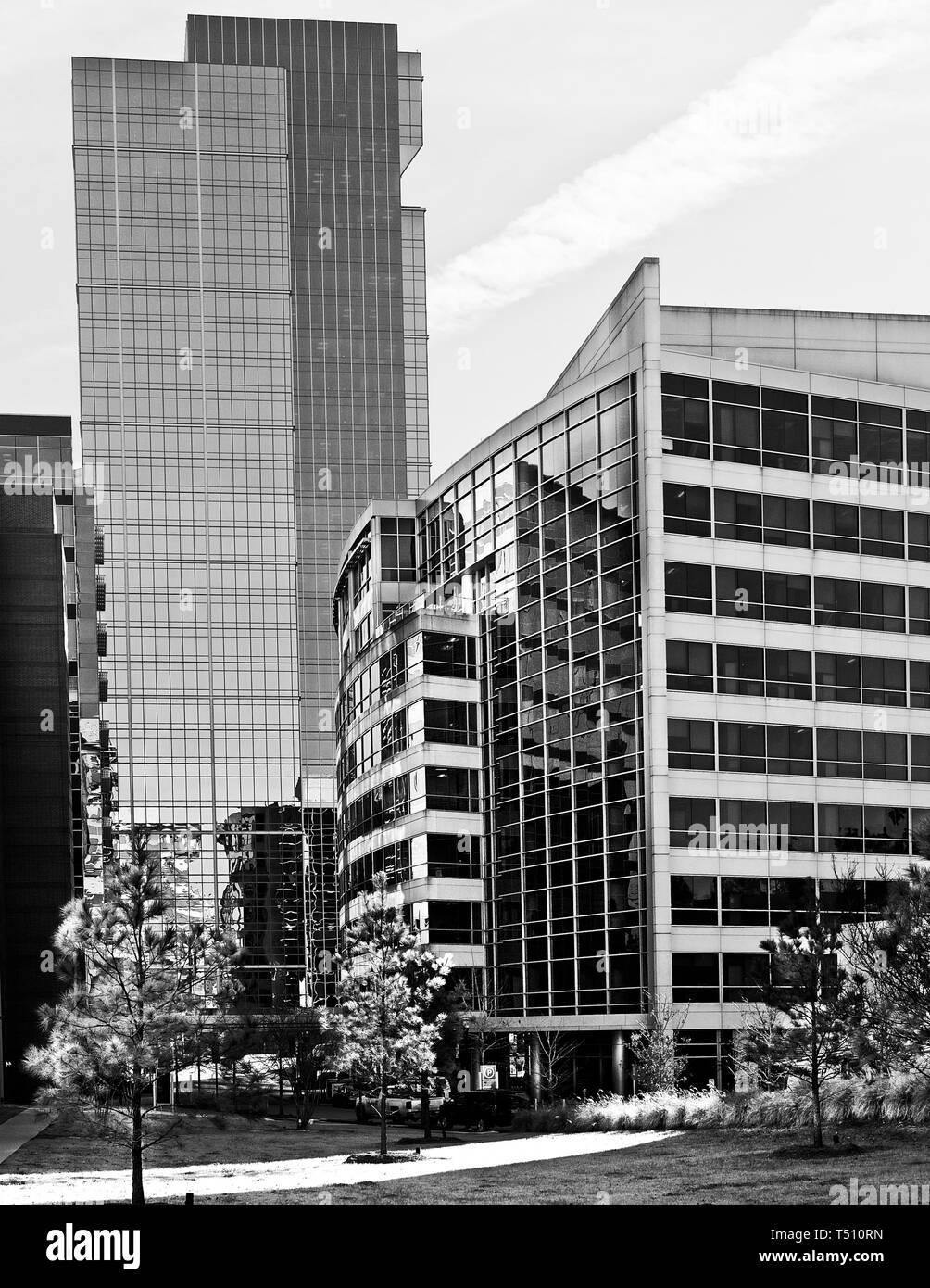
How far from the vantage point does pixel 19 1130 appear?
61281 mm

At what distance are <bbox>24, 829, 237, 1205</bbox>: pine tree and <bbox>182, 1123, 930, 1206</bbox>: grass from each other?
3.32 m

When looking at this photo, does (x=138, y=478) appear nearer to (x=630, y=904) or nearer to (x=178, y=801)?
(x=178, y=801)

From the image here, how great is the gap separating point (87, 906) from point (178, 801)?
13271 centimetres

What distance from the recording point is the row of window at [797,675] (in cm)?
6456

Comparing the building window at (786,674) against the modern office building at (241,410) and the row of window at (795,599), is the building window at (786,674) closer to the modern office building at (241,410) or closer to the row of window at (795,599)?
the row of window at (795,599)

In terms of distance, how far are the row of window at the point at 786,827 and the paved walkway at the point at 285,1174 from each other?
50.4 feet

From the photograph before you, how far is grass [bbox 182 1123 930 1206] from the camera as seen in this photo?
1220 inches

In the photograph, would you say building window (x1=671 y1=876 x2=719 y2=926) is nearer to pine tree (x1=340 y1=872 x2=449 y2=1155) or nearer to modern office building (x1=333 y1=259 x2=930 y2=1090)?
modern office building (x1=333 y1=259 x2=930 y2=1090)

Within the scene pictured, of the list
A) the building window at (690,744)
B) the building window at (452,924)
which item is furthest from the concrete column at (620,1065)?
the building window at (452,924)

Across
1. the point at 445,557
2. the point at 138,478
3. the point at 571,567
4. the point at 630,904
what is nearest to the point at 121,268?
the point at 138,478

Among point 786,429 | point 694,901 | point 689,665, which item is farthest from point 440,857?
point 786,429

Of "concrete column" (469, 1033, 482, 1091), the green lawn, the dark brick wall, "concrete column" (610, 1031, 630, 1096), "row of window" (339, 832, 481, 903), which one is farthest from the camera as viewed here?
the dark brick wall

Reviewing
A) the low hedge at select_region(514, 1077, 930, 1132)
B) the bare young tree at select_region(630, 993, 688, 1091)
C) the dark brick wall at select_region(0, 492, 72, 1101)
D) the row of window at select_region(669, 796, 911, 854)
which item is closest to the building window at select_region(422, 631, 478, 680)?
the row of window at select_region(669, 796, 911, 854)
